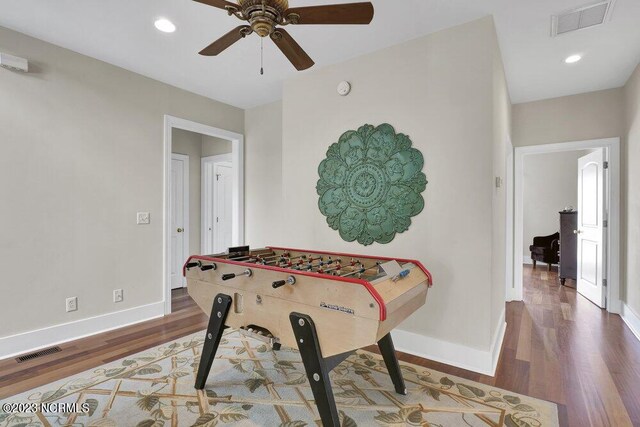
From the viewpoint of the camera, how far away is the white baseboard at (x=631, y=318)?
3078 mm

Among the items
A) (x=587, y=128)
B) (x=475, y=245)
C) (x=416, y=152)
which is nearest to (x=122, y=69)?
(x=416, y=152)

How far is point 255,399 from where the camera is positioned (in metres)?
1.97

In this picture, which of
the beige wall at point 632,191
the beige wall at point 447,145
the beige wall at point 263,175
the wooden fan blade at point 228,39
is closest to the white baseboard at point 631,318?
the beige wall at point 632,191

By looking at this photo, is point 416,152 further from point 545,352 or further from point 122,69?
point 122,69

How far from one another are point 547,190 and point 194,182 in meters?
7.25

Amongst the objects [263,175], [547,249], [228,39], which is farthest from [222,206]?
[547,249]

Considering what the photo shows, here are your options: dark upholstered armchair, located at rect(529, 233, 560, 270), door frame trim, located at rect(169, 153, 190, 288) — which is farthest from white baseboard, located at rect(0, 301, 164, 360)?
dark upholstered armchair, located at rect(529, 233, 560, 270)

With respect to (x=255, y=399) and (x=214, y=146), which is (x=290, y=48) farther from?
(x=214, y=146)

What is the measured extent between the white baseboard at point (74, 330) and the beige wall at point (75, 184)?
0.06 metres

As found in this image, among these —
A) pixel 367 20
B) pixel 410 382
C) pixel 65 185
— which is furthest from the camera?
pixel 65 185

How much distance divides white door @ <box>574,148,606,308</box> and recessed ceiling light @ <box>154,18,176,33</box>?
4.83 meters

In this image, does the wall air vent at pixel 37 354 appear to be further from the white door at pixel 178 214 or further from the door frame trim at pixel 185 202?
the door frame trim at pixel 185 202

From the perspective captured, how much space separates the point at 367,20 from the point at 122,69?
285 cm

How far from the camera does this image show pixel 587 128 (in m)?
3.83
